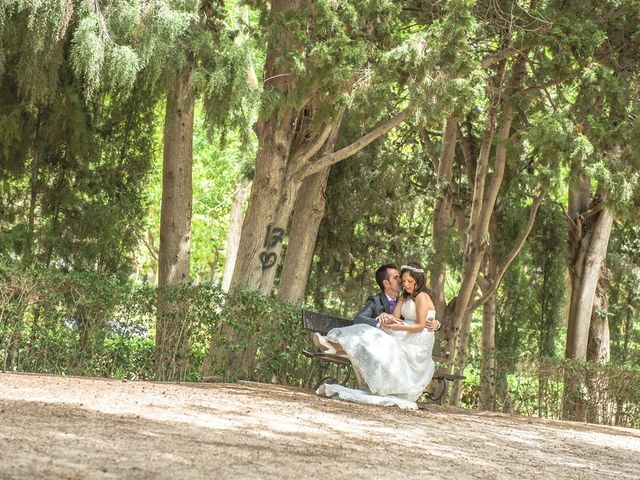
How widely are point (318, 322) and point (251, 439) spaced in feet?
16.0

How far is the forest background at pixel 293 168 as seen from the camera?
11.0 m

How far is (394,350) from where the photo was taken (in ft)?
36.1

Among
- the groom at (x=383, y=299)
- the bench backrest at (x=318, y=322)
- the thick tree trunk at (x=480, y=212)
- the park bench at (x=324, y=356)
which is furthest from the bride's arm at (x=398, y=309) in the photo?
the thick tree trunk at (x=480, y=212)

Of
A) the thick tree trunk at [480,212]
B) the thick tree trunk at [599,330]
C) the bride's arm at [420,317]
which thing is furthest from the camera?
the thick tree trunk at [599,330]

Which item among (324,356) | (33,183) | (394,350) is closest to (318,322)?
(324,356)

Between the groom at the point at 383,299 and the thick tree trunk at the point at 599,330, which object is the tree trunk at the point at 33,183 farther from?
the thick tree trunk at the point at 599,330

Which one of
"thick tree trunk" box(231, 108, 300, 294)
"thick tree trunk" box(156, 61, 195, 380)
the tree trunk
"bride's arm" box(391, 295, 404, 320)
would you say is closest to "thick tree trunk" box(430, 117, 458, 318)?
"thick tree trunk" box(231, 108, 300, 294)

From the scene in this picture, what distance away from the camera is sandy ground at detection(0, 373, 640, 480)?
5.68 meters

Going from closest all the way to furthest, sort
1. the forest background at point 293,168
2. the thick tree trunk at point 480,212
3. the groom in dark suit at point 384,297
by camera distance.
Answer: the forest background at point 293,168
the groom in dark suit at point 384,297
the thick tree trunk at point 480,212

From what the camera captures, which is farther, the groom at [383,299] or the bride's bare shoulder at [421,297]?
the groom at [383,299]

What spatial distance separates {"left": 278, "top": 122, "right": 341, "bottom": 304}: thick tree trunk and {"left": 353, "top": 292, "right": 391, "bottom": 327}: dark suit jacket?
2658 mm

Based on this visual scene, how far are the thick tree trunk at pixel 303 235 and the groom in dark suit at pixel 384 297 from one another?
8.68ft

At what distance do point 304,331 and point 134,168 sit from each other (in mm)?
4706

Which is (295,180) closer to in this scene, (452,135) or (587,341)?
(452,135)
